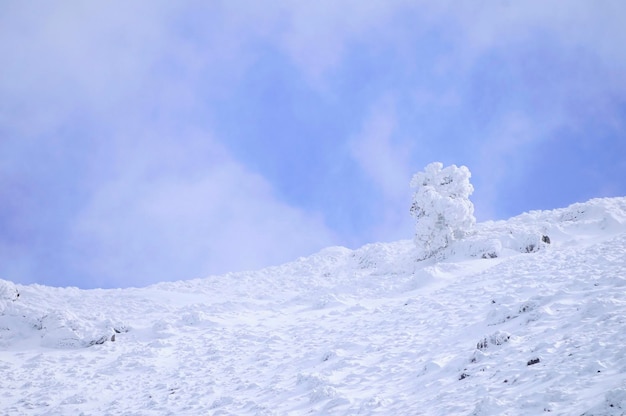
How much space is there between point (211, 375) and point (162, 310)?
40.0 ft

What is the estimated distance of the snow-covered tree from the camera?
28.5 meters

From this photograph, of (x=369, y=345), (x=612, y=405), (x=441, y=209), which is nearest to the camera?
(x=612, y=405)

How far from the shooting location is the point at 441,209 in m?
28.5

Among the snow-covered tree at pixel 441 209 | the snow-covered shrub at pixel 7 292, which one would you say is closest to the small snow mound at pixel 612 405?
the snow-covered tree at pixel 441 209

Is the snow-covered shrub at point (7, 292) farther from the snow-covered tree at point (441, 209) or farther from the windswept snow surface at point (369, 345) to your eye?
the snow-covered tree at point (441, 209)

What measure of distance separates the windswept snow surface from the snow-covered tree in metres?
1.45

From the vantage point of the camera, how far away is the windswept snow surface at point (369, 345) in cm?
866

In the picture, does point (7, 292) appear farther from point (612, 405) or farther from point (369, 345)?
point (612, 405)

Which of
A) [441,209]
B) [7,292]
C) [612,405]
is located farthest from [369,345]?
[7,292]

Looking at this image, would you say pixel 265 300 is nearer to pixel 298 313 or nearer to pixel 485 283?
pixel 298 313

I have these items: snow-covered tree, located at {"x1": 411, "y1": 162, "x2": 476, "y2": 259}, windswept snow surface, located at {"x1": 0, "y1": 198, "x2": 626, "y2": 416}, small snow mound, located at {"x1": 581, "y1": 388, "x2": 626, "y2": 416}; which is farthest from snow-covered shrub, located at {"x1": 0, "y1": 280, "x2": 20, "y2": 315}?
small snow mound, located at {"x1": 581, "y1": 388, "x2": 626, "y2": 416}

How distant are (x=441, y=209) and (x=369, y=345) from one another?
54.0ft

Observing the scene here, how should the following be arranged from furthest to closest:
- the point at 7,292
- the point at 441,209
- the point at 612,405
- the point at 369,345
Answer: the point at 441,209 → the point at 7,292 → the point at 369,345 → the point at 612,405

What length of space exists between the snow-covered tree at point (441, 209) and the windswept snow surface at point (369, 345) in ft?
4.75
